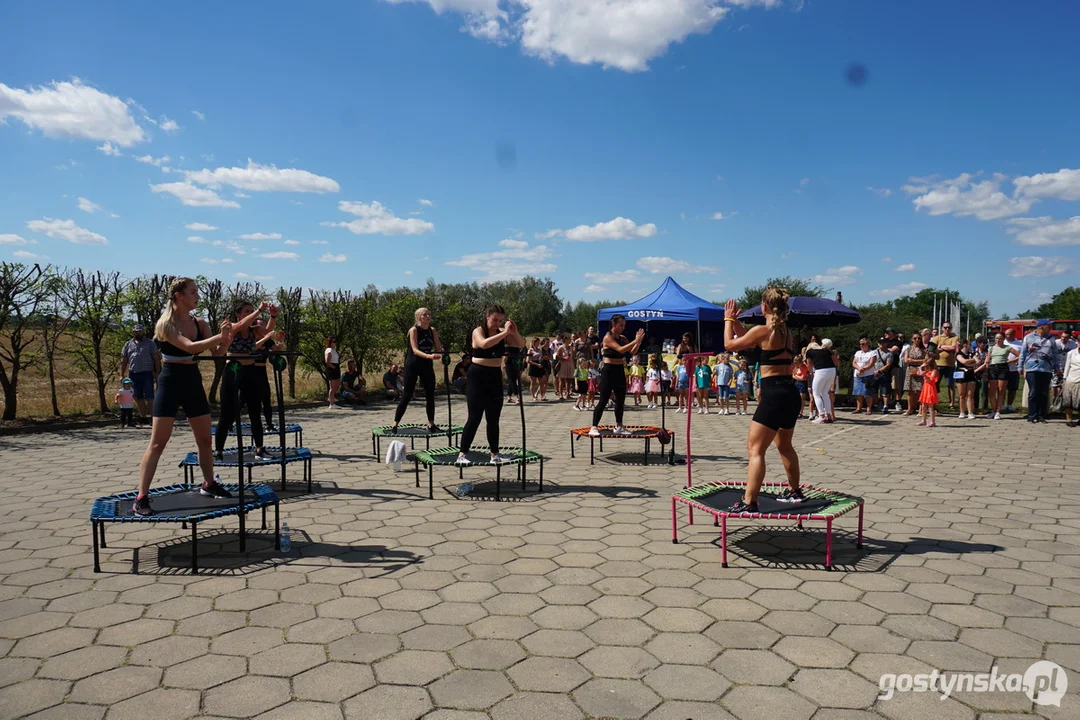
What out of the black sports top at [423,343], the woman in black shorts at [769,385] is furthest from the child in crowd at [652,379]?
the woman in black shorts at [769,385]

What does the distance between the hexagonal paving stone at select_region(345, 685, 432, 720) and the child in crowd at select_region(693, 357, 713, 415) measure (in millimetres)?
12767

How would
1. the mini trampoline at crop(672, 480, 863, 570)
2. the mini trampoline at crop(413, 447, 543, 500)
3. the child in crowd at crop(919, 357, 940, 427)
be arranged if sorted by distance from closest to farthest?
the mini trampoline at crop(672, 480, 863, 570)
the mini trampoline at crop(413, 447, 543, 500)
the child in crowd at crop(919, 357, 940, 427)

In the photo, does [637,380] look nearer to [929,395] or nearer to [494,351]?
[929,395]

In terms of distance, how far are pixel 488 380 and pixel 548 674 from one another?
4.05 meters

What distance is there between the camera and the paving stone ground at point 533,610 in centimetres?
299

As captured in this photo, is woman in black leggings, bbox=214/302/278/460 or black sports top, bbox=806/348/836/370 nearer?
woman in black leggings, bbox=214/302/278/460

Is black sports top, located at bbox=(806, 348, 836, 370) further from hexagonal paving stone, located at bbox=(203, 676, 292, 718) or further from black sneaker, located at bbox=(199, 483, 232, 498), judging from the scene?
hexagonal paving stone, located at bbox=(203, 676, 292, 718)

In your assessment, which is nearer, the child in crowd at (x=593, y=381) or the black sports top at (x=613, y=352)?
the black sports top at (x=613, y=352)

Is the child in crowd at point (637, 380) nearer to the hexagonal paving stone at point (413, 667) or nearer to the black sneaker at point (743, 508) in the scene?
the black sneaker at point (743, 508)

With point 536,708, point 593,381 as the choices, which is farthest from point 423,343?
point 593,381

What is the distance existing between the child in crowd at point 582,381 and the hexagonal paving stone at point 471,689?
13.3m

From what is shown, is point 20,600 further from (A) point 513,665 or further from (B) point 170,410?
(A) point 513,665

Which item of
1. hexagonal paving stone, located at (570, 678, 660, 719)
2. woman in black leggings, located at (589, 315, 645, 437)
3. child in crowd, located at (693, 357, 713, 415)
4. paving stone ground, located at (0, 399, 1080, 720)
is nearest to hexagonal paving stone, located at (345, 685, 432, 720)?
paving stone ground, located at (0, 399, 1080, 720)

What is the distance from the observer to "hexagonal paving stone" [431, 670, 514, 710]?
2949 mm
